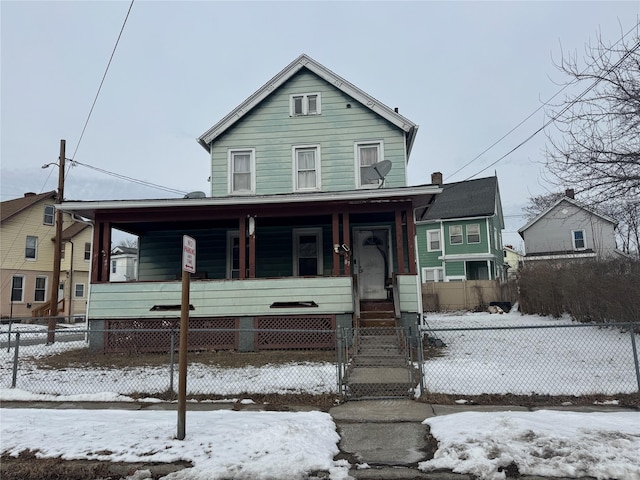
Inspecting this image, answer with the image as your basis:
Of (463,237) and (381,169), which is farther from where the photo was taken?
(463,237)

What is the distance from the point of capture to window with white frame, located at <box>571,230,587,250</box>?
104 ft

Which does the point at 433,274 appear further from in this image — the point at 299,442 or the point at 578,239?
the point at 299,442

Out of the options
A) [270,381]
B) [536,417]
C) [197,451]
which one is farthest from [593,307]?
[197,451]

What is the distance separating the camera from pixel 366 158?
1416cm

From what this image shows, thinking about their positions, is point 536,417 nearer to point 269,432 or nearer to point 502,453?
point 502,453

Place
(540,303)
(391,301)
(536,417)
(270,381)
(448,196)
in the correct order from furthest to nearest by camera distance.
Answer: (448,196) < (540,303) < (391,301) < (270,381) < (536,417)

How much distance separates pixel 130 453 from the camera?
4832mm

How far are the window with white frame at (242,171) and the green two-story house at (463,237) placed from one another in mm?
15219

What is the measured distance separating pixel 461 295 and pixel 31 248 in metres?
26.4

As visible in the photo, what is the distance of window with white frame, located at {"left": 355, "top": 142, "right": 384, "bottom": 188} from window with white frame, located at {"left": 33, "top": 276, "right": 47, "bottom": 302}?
24.3 m

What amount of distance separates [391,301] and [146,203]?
704 centimetres

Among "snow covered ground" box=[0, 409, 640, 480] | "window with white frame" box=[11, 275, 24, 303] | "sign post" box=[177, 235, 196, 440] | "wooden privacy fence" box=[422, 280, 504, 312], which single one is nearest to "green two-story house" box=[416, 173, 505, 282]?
A: "wooden privacy fence" box=[422, 280, 504, 312]

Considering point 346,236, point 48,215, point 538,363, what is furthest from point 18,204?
point 538,363

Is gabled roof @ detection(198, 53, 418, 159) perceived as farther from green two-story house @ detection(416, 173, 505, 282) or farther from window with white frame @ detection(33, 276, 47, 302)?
window with white frame @ detection(33, 276, 47, 302)
